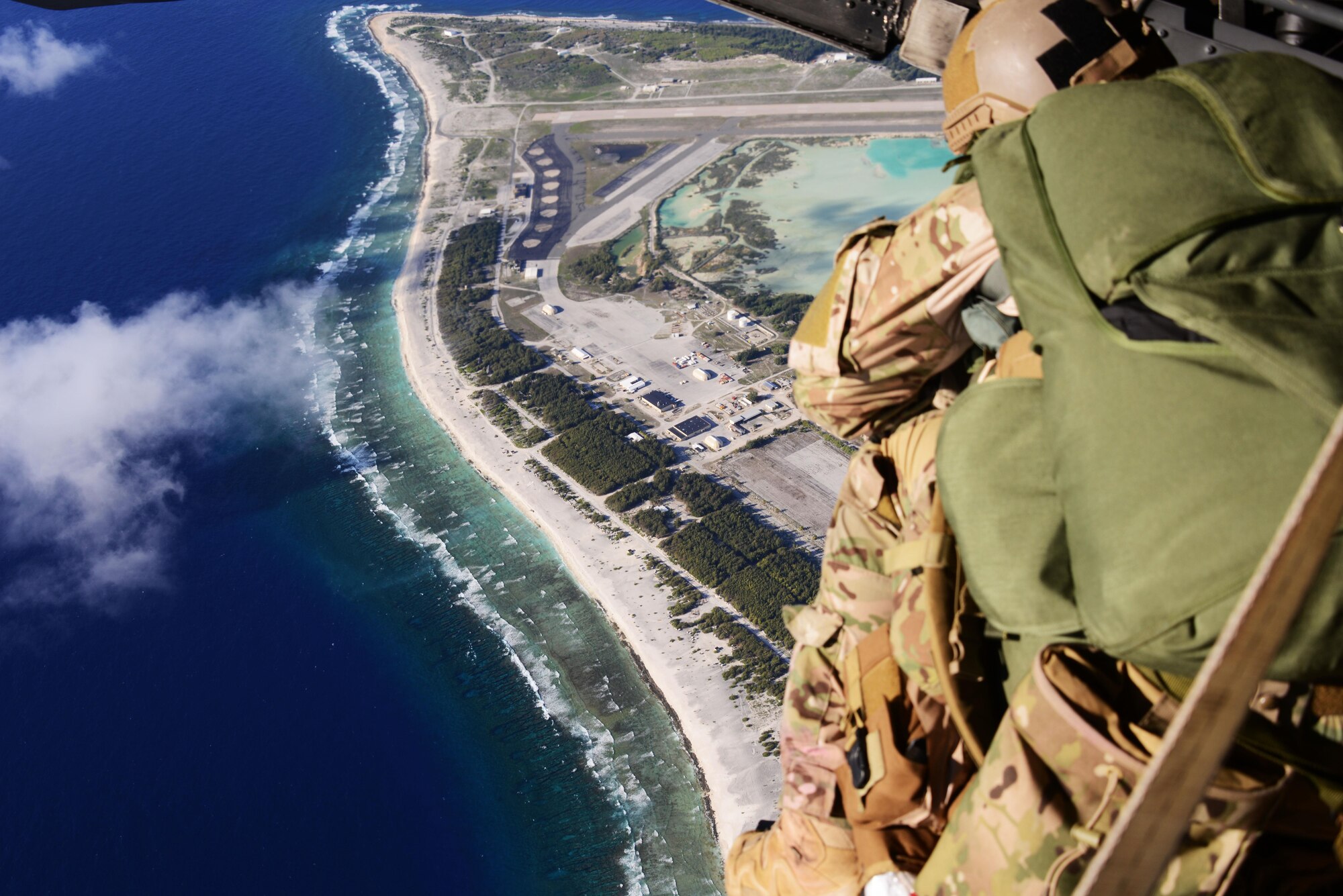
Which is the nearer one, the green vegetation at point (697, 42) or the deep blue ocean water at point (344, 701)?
the deep blue ocean water at point (344, 701)

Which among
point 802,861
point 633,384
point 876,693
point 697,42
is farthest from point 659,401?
point 697,42

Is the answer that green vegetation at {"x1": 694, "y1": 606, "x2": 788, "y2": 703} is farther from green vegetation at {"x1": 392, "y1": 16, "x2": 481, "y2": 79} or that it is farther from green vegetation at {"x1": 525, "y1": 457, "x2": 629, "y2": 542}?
green vegetation at {"x1": 392, "y1": 16, "x2": 481, "y2": 79}

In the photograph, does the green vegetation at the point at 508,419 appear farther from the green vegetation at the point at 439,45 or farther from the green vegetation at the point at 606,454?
the green vegetation at the point at 439,45

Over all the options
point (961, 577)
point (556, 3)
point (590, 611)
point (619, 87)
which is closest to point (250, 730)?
point (590, 611)

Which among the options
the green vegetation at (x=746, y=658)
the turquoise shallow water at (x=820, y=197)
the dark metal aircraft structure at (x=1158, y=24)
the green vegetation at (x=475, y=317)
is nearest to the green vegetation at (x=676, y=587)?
the green vegetation at (x=746, y=658)

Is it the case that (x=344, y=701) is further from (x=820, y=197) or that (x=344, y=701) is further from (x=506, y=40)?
(x=506, y=40)

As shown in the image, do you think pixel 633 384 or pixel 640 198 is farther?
pixel 640 198
